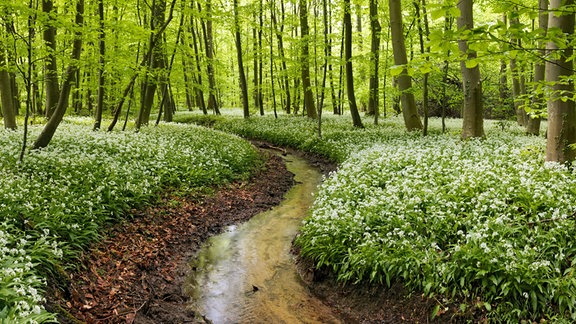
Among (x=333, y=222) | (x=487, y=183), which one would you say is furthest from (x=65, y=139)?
(x=487, y=183)

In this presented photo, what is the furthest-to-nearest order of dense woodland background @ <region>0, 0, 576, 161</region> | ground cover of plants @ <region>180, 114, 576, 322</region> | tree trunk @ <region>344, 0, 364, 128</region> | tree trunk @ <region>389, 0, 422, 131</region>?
1. tree trunk @ <region>344, 0, 364, 128</region>
2. tree trunk @ <region>389, 0, 422, 131</region>
3. ground cover of plants @ <region>180, 114, 576, 322</region>
4. dense woodland background @ <region>0, 0, 576, 161</region>

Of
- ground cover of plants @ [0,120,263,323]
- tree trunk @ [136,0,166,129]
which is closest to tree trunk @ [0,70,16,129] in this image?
ground cover of plants @ [0,120,263,323]

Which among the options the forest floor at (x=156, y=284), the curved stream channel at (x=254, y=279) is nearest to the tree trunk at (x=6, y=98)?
the forest floor at (x=156, y=284)

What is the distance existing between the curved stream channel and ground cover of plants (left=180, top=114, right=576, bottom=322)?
27.9 inches

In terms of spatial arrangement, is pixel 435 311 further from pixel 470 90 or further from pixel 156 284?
pixel 470 90

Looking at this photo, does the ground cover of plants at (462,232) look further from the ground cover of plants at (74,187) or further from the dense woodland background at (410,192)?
the ground cover of plants at (74,187)

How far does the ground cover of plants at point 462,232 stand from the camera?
5078 millimetres

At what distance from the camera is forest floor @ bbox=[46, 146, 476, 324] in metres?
5.79

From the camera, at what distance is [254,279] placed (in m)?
7.68

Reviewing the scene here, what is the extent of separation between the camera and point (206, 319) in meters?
6.28

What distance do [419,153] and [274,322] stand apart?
726 centimetres

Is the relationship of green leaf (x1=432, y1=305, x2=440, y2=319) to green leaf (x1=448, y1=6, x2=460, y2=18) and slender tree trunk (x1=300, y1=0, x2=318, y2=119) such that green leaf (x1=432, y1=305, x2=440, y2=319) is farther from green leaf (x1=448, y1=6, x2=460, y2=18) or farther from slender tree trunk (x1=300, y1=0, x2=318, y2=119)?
slender tree trunk (x1=300, y1=0, x2=318, y2=119)

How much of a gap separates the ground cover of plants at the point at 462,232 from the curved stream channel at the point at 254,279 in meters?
0.71

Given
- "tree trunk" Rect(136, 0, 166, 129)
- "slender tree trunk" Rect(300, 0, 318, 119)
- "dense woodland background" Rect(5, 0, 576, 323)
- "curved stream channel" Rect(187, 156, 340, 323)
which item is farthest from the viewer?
"slender tree trunk" Rect(300, 0, 318, 119)
